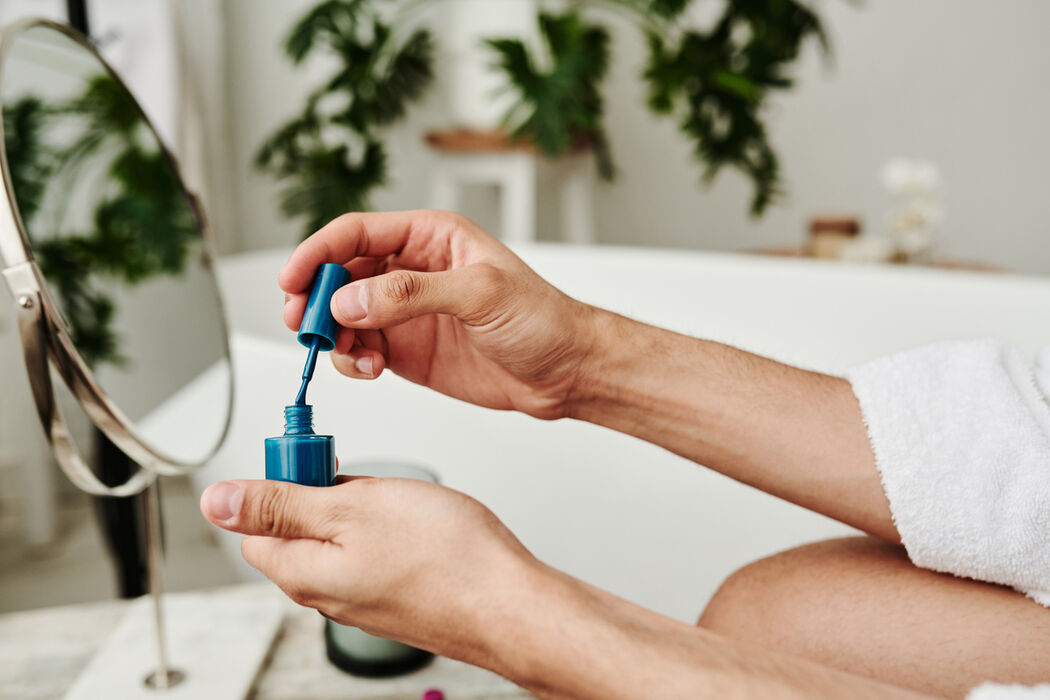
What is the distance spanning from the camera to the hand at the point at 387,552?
1.27 feet

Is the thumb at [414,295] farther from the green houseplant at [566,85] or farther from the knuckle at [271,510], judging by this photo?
the green houseplant at [566,85]

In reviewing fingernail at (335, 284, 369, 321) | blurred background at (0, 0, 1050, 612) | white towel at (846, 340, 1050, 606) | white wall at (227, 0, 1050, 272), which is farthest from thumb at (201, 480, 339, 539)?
white wall at (227, 0, 1050, 272)

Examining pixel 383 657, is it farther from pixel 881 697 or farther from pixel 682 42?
pixel 682 42

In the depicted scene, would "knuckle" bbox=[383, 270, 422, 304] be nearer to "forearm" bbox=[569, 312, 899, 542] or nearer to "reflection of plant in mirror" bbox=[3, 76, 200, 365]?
"forearm" bbox=[569, 312, 899, 542]

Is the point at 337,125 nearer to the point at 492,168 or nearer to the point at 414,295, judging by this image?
the point at 492,168

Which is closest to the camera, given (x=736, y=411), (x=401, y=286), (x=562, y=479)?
(x=401, y=286)

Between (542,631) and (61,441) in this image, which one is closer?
(542,631)

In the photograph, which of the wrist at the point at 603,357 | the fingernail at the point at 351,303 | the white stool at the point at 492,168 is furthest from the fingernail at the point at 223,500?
the white stool at the point at 492,168

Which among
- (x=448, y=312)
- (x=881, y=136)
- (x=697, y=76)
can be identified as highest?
(x=697, y=76)

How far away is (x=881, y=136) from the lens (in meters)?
2.60

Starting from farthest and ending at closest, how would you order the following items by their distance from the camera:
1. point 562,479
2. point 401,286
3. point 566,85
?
point 566,85, point 562,479, point 401,286

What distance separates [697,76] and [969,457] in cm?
141

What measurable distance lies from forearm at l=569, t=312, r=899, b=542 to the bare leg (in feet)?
0.12

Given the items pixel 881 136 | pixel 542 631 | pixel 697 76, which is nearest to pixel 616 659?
pixel 542 631
